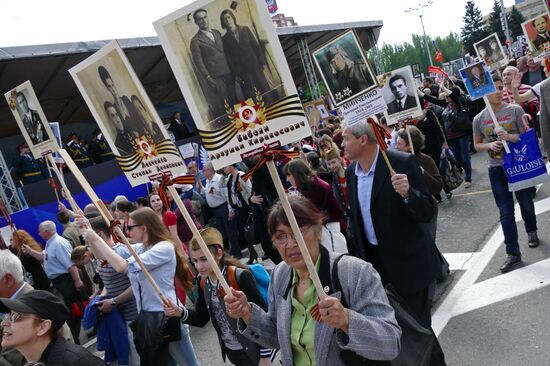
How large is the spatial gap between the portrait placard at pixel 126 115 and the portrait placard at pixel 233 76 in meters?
0.73

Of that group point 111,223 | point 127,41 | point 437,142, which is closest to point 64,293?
point 111,223

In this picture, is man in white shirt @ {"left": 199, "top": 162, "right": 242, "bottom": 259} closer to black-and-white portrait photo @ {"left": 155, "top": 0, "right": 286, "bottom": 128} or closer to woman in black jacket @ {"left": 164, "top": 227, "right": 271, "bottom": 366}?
woman in black jacket @ {"left": 164, "top": 227, "right": 271, "bottom": 366}

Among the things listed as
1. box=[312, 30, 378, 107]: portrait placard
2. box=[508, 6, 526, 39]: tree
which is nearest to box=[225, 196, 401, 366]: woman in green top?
box=[312, 30, 378, 107]: portrait placard

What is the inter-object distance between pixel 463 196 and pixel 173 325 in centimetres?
692

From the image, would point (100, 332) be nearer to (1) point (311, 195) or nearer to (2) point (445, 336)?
(1) point (311, 195)

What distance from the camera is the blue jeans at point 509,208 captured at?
211 inches

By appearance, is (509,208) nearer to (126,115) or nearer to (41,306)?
(126,115)

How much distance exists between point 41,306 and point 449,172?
7.61 m

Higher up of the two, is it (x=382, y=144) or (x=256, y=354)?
(x=382, y=144)

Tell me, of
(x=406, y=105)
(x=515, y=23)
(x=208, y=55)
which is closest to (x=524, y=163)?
(x=406, y=105)

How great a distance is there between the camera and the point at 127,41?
13.6 metres

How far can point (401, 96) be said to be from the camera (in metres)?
5.91


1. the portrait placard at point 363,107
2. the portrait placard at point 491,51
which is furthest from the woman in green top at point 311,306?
the portrait placard at point 491,51

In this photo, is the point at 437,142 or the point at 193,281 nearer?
the point at 193,281
